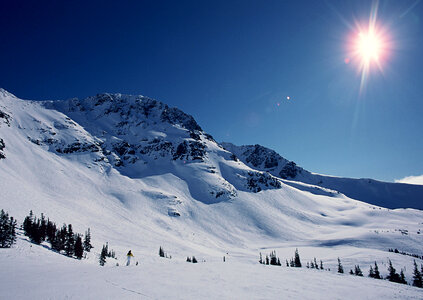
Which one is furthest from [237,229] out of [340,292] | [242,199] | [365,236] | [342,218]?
[340,292]

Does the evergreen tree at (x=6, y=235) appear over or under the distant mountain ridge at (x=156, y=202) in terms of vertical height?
under

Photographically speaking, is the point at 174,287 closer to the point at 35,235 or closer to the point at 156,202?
the point at 35,235

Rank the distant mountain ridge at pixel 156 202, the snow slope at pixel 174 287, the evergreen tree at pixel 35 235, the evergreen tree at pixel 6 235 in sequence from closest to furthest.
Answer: the snow slope at pixel 174 287, the evergreen tree at pixel 6 235, the evergreen tree at pixel 35 235, the distant mountain ridge at pixel 156 202

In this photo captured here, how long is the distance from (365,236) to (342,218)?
2057 inches

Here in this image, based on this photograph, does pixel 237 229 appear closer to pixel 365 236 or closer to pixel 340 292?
pixel 365 236

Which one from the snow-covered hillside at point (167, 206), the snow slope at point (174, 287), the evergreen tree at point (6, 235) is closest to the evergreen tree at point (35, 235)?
the evergreen tree at point (6, 235)

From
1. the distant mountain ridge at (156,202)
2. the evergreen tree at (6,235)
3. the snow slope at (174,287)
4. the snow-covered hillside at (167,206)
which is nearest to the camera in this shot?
the snow slope at (174,287)

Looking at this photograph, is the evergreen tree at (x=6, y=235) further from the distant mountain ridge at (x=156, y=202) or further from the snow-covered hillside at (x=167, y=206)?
the distant mountain ridge at (x=156, y=202)

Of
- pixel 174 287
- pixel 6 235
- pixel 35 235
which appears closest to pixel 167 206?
pixel 35 235

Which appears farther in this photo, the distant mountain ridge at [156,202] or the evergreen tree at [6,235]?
the distant mountain ridge at [156,202]

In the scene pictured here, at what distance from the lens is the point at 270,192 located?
620 ft

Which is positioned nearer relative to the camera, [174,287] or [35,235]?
[174,287]

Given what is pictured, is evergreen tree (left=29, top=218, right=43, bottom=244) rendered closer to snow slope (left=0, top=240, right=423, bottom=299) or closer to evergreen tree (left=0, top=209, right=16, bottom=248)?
evergreen tree (left=0, top=209, right=16, bottom=248)

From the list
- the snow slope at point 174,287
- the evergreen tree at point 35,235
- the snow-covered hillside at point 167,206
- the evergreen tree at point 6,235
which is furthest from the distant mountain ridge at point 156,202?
the snow slope at point 174,287
